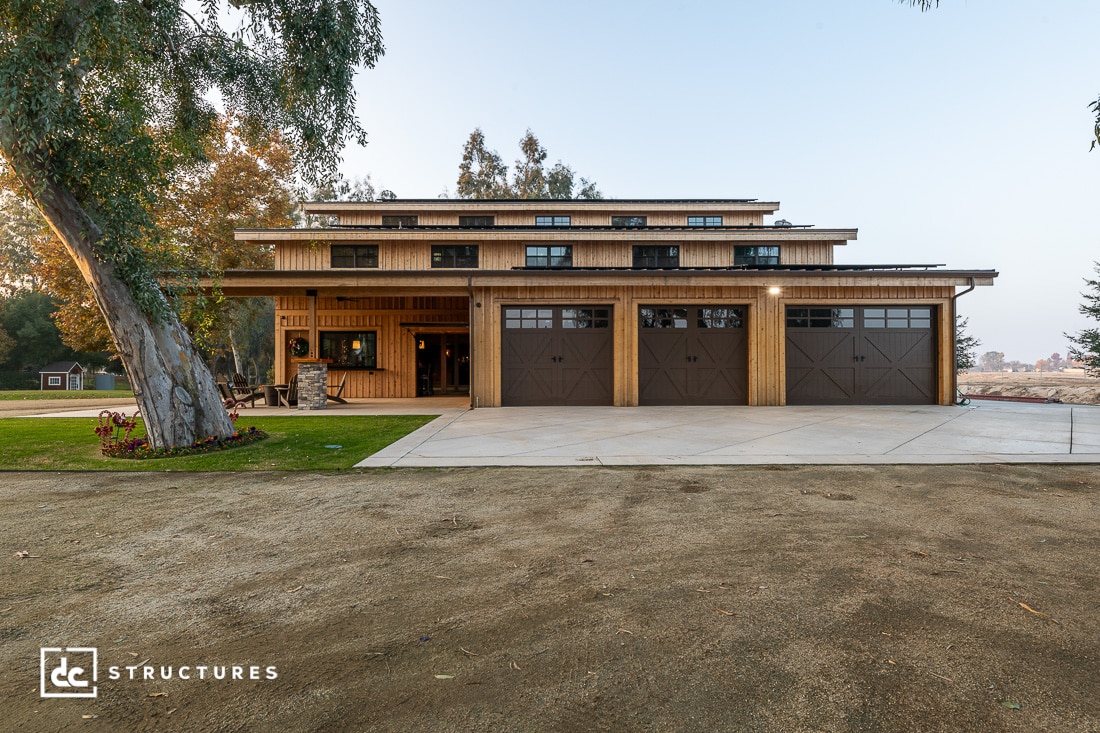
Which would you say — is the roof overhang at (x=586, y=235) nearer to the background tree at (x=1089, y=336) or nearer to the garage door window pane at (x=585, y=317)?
the garage door window pane at (x=585, y=317)

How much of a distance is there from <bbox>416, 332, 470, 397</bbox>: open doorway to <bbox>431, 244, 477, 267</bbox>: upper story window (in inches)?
112

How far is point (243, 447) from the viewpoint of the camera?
23.8ft

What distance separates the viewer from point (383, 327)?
1753cm

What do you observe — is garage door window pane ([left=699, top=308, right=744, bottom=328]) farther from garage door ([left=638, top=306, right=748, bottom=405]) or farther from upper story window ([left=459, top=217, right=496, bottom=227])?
upper story window ([left=459, top=217, right=496, bottom=227])

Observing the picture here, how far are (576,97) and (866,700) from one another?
40.7 m

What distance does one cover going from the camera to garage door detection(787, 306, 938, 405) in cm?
1336

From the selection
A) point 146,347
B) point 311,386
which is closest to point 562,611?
point 146,347

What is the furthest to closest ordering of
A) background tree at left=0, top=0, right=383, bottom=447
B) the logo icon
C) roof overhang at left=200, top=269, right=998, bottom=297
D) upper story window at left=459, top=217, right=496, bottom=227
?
upper story window at left=459, top=217, right=496, bottom=227 < roof overhang at left=200, top=269, right=998, bottom=297 < background tree at left=0, top=0, right=383, bottom=447 < the logo icon

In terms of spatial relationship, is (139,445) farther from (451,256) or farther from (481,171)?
Result: (481,171)

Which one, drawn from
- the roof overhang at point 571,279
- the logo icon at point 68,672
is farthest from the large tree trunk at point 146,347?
the logo icon at point 68,672

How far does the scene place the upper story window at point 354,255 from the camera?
18.5m

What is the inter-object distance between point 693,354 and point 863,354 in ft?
15.9

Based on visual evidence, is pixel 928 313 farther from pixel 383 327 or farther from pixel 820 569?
pixel 383 327

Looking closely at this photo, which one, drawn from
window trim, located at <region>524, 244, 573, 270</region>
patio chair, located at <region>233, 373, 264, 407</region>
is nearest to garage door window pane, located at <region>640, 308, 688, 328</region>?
window trim, located at <region>524, 244, 573, 270</region>
